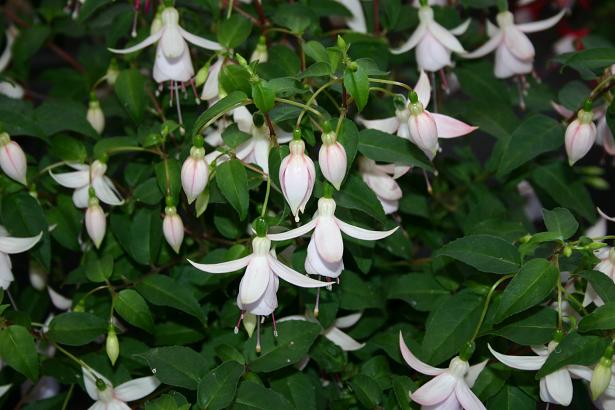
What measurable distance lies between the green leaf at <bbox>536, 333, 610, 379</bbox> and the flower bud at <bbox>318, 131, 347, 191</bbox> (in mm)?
276

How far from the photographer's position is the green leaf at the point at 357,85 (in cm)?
80

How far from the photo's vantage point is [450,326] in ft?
3.02

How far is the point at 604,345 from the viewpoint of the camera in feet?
2.62

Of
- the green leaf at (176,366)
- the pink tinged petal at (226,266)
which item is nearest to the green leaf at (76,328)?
the green leaf at (176,366)

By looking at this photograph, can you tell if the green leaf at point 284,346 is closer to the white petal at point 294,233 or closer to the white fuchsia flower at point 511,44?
the white petal at point 294,233

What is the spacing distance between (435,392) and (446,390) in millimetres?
12

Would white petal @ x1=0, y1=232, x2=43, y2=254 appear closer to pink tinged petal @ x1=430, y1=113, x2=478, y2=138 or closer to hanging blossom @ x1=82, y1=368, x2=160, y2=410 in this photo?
hanging blossom @ x1=82, y1=368, x2=160, y2=410

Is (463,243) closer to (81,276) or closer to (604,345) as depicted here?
(604,345)

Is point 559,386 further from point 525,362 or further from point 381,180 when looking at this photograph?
point 381,180

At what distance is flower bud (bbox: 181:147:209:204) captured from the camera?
2.78ft

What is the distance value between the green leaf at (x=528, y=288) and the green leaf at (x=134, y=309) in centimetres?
41

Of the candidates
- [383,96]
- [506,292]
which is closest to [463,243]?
[506,292]

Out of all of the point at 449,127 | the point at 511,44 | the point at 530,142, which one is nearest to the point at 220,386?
the point at 449,127

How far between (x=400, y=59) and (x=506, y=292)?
0.47m
